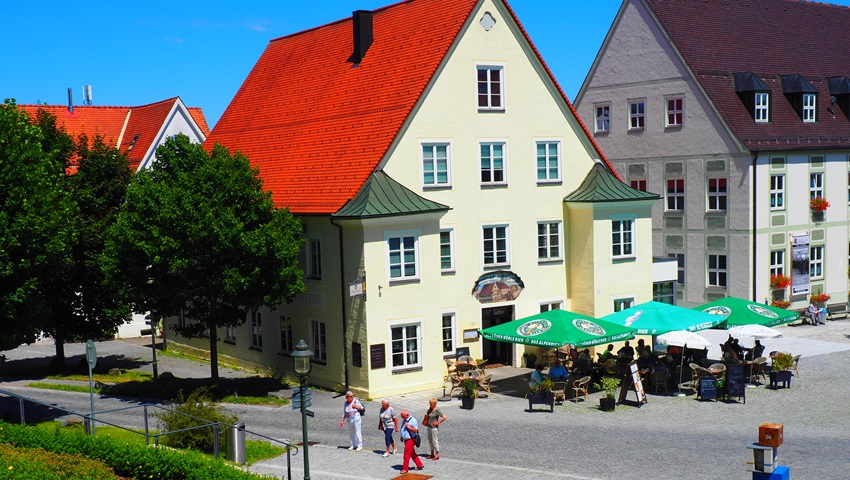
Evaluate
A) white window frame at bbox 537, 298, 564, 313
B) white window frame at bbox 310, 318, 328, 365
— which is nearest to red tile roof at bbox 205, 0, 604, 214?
white window frame at bbox 310, 318, 328, 365

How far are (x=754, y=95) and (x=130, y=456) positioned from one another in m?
36.6

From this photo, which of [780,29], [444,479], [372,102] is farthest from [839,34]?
[444,479]

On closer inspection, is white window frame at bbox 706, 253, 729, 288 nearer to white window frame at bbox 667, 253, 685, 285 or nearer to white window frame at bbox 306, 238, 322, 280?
white window frame at bbox 667, 253, 685, 285

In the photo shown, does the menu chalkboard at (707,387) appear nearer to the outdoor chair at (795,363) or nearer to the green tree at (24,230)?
the outdoor chair at (795,363)

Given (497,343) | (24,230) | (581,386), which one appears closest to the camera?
(24,230)

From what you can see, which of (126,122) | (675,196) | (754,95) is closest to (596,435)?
(675,196)

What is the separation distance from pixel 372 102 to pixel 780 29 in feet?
90.2

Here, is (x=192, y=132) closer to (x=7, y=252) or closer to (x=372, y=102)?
(x=372, y=102)

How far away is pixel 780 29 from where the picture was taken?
5291 cm

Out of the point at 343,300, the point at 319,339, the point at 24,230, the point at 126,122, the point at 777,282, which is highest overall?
the point at 126,122

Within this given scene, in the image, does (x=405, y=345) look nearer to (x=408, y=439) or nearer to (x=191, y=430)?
(x=408, y=439)

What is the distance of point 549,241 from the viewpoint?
3781 centimetres

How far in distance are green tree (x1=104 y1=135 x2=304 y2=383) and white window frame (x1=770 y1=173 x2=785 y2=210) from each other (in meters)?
24.5

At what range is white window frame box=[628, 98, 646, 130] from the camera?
166 feet
